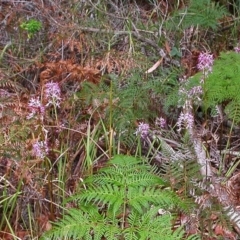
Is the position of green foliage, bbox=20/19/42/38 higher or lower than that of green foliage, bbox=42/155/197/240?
higher

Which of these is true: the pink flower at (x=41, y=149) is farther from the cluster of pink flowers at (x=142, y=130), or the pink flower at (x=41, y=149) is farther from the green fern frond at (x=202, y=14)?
the green fern frond at (x=202, y=14)

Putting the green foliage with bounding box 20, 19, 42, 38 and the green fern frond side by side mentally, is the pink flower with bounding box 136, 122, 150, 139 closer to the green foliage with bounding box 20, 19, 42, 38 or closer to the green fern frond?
the green fern frond

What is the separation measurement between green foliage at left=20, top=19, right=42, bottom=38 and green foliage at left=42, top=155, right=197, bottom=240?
161cm

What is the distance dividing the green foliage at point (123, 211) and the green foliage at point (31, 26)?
161 centimetres

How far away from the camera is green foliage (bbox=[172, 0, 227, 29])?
3.76m

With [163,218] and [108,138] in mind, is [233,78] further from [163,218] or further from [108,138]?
[163,218]

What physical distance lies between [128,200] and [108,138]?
2.78 ft

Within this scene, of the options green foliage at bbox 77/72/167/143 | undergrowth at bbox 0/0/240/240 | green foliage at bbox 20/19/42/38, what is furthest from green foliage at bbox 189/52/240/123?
green foliage at bbox 20/19/42/38

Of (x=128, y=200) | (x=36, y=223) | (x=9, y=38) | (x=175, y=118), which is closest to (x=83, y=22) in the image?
(x=9, y=38)

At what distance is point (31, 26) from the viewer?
3.82m

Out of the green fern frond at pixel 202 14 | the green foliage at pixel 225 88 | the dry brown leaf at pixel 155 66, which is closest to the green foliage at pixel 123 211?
the green foliage at pixel 225 88

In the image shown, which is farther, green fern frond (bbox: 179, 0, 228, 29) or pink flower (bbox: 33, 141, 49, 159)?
green fern frond (bbox: 179, 0, 228, 29)

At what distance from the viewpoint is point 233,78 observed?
9.81ft

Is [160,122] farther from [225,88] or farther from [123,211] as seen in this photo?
[123,211]
